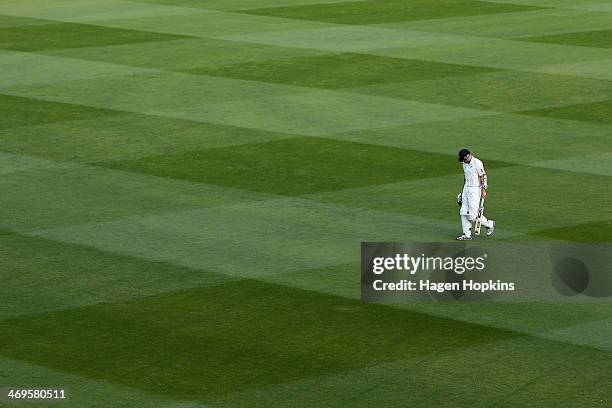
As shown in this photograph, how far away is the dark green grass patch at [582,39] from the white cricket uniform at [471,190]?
1969cm

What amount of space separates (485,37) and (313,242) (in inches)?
832

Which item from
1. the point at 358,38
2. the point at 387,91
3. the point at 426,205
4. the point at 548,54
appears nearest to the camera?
the point at 426,205

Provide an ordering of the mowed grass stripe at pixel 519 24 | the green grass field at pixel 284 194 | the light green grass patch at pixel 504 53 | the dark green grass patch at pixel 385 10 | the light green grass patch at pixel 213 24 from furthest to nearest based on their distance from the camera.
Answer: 1. the dark green grass patch at pixel 385 10
2. the light green grass patch at pixel 213 24
3. the mowed grass stripe at pixel 519 24
4. the light green grass patch at pixel 504 53
5. the green grass field at pixel 284 194

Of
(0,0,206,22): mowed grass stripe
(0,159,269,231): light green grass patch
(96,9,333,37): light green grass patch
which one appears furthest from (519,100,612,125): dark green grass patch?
(0,0,206,22): mowed grass stripe

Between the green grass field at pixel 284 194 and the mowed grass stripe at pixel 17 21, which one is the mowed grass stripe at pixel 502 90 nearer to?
the green grass field at pixel 284 194

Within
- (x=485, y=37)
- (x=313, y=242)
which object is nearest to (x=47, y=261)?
(x=313, y=242)

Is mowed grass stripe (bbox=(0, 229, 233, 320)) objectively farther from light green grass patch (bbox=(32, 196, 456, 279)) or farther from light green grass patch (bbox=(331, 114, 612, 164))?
light green grass patch (bbox=(331, 114, 612, 164))

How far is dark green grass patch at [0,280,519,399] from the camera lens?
17.5 metres

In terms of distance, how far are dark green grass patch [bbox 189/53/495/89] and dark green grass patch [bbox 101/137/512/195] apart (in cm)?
656

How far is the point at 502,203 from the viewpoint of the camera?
25.2m

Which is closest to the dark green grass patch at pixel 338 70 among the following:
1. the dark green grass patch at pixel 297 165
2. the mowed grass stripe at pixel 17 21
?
the dark green grass patch at pixel 297 165

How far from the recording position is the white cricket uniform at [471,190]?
22.5 metres

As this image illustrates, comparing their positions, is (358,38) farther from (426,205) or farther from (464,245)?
(464,245)

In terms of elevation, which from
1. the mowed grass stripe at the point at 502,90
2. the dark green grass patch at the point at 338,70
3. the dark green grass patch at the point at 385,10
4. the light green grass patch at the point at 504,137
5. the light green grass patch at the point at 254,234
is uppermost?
the dark green grass patch at the point at 385,10
